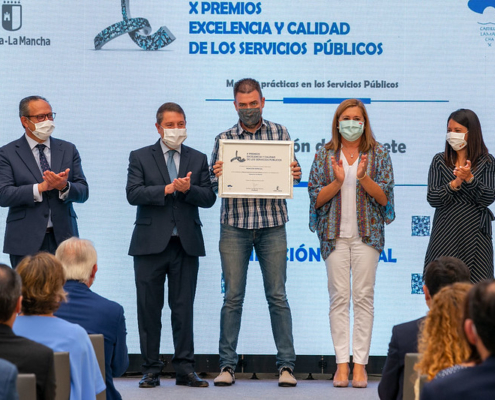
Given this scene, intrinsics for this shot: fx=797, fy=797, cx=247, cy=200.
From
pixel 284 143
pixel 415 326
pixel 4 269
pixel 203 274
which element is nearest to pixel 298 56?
pixel 284 143

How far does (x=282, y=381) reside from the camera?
16.8 feet

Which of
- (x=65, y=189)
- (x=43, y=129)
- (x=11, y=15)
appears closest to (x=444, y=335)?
(x=65, y=189)

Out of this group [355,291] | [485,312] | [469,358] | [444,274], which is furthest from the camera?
[355,291]

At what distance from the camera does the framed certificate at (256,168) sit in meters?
5.03

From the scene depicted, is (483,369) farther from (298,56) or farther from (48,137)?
(298,56)

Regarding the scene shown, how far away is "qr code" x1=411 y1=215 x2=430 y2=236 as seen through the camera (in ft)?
19.4

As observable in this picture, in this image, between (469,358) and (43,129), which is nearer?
(469,358)

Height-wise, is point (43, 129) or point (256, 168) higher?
point (43, 129)

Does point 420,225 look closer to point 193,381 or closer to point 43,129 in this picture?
point 193,381

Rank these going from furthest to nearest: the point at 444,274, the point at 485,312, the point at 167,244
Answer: the point at 167,244
the point at 444,274
the point at 485,312

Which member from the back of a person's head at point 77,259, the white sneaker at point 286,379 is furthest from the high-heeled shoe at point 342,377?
the back of a person's head at point 77,259

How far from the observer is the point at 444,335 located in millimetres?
2332

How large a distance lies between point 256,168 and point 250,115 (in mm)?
348

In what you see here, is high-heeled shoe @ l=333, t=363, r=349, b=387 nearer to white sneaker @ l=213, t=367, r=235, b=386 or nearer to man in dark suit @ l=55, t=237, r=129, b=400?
white sneaker @ l=213, t=367, r=235, b=386
